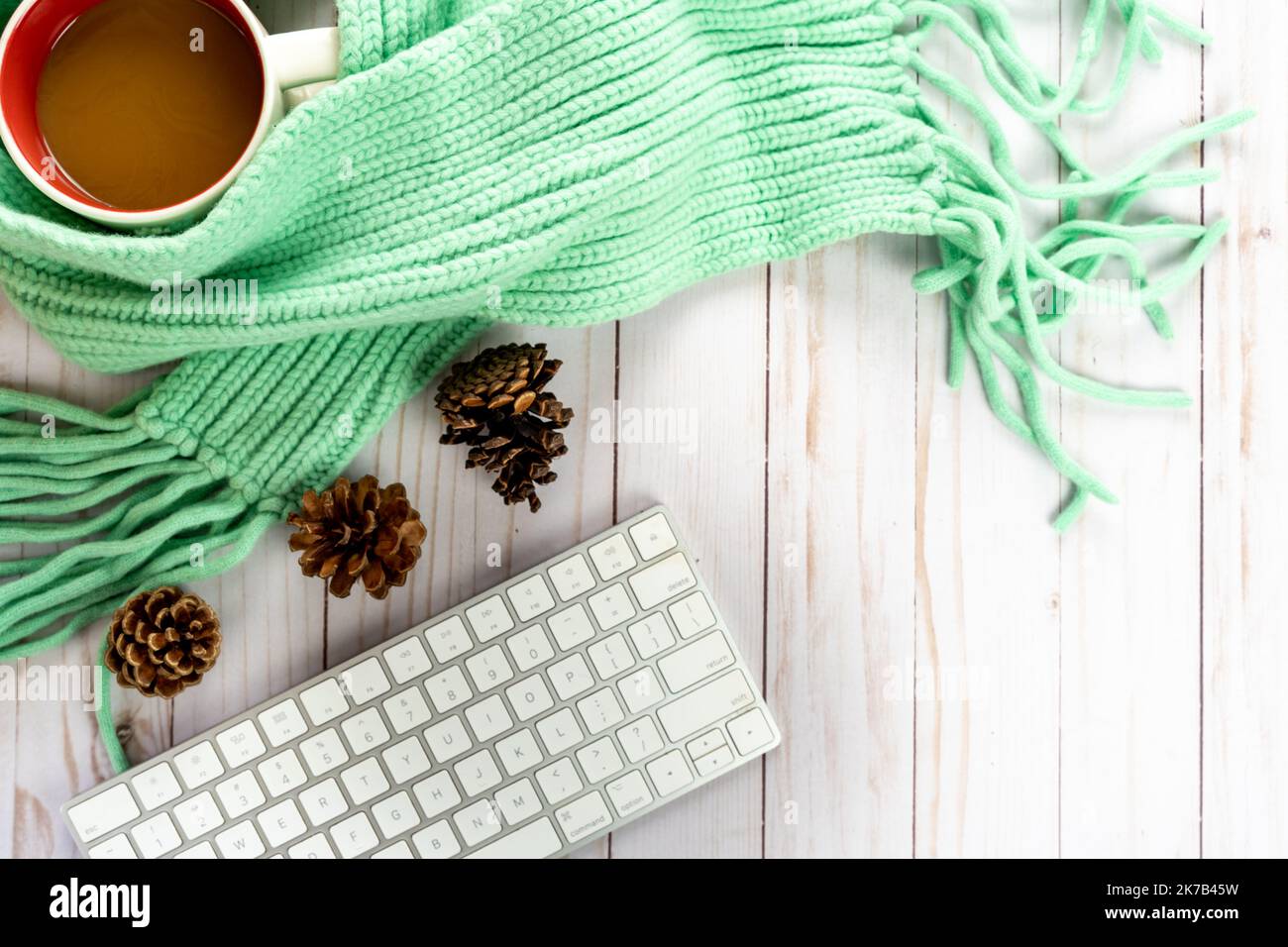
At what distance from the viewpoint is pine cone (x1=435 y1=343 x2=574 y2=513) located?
1.95ft

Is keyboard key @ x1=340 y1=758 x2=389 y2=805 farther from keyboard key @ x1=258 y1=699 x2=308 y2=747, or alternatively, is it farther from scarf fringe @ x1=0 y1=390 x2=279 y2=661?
scarf fringe @ x1=0 y1=390 x2=279 y2=661

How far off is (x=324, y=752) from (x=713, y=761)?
242 mm

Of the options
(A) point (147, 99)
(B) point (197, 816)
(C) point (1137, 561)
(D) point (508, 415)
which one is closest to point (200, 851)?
(B) point (197, 816)

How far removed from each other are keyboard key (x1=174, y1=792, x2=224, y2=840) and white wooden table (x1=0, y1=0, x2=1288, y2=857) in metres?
0.06

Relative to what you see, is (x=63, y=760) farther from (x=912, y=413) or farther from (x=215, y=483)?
(x=912, y=413)

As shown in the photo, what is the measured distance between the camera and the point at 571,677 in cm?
63

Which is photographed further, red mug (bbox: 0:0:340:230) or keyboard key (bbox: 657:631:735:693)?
keyboard key (bbox: 657:631:735:693)

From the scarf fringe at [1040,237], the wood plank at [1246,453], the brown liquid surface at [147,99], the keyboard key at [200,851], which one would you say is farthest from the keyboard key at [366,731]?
the wood plank at [1246,453]

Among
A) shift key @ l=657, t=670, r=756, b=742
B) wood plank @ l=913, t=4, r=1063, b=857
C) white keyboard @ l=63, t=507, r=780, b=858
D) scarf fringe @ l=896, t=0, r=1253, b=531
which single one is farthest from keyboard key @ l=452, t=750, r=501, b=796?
scarf fringe @ l=896, t=0, r=1253, b=531

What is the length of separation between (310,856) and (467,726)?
4.9 inches

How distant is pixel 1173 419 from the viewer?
27.2 inches

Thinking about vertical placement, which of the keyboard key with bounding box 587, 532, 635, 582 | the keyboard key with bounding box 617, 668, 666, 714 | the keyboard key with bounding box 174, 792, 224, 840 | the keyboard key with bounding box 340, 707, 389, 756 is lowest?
the keyboard key with bounding box 174, 792, 224, 840

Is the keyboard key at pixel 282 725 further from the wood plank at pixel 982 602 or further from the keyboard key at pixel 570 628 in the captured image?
the wood plank at pixel 982 602

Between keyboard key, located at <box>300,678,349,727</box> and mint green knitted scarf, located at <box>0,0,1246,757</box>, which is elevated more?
mint green knitted scarf, located at <box>0,0,1246,757</box>
